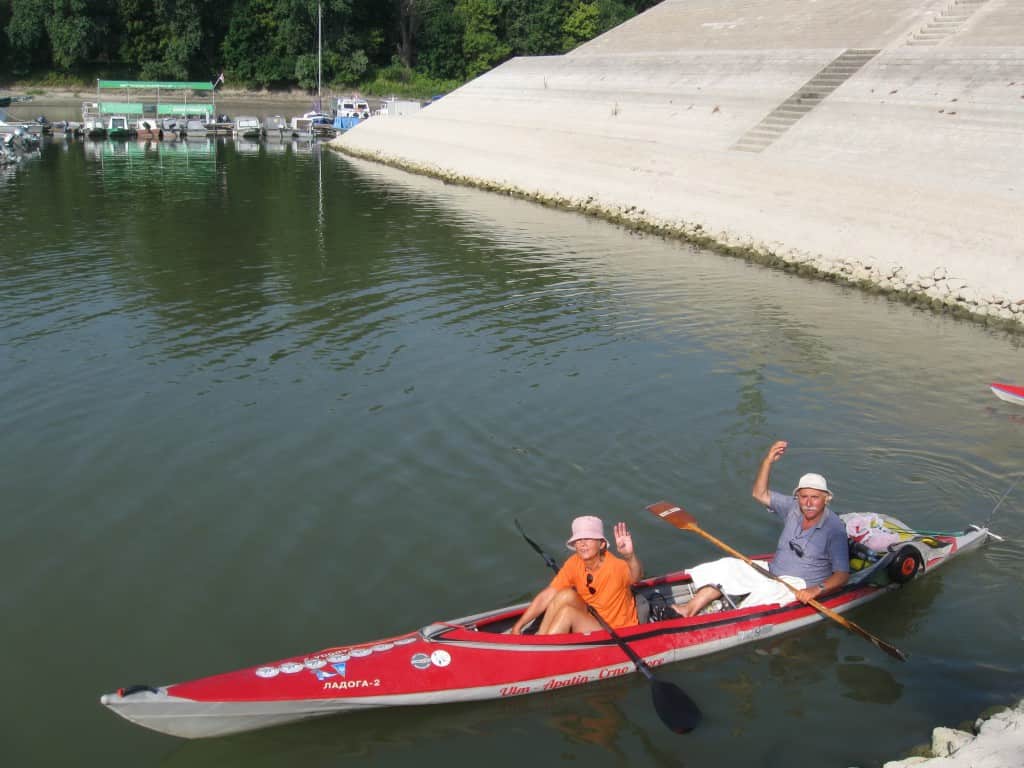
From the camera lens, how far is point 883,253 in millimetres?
22312

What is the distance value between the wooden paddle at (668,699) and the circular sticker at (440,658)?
4.50ft

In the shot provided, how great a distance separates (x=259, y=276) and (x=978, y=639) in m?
17.3

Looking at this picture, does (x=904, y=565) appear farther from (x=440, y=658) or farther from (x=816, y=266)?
(x=816, y=266)

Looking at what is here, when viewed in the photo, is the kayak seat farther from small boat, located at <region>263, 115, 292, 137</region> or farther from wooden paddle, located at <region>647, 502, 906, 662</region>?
small boat, located at <region>263, 115, 292, 137</region>

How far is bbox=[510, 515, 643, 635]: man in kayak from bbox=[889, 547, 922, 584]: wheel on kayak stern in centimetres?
286

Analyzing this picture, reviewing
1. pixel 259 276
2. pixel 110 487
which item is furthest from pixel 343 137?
pixel 110 487

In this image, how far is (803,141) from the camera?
2869 centimetres

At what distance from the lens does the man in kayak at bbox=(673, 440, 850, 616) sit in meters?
8.84

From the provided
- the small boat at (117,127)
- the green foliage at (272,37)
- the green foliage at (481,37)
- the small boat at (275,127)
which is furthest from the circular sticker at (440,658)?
the green foliage at (481,37)

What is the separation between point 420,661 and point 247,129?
61.9m

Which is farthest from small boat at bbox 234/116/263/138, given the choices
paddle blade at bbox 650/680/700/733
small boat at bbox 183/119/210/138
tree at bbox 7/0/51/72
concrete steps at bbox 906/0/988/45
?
paddle blade at bbox 650/680/700/733

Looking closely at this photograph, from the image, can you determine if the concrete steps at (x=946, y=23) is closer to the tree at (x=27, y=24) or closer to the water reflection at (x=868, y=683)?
the water reflection at (x=868, y=683)

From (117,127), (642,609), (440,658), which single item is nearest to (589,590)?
(642,609)

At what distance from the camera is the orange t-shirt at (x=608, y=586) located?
26.8ft
